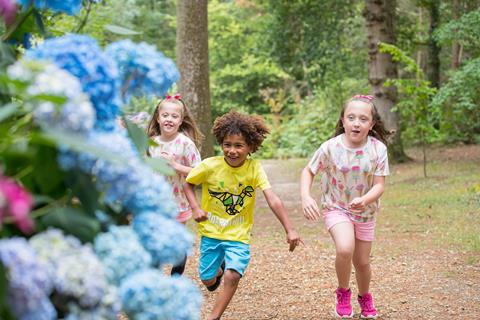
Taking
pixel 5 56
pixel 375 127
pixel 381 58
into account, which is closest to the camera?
pixel 5 56

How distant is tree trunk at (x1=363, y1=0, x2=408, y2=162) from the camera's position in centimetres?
1662

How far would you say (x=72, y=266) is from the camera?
1473 millimetres

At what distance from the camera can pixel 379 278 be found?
22.5ft

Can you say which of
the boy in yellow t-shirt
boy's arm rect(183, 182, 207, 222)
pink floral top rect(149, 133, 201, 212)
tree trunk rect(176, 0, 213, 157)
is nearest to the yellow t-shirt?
the boy in yellow t-shirt

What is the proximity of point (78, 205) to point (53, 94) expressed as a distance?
0.28 m

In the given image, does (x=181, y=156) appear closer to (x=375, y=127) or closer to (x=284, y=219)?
(x=284, y=219)

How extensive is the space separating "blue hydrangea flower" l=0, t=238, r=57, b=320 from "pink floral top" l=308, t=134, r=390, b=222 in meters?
4.04

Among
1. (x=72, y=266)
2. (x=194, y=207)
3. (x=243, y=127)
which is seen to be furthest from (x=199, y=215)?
(x=72, y=266)

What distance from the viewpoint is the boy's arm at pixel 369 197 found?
16.4 feet

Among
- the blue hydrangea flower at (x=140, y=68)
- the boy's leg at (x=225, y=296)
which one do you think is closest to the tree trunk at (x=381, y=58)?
the boy's leg at (x=225, y=296)

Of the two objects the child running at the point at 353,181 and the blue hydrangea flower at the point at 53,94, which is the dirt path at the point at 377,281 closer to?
the child running at the point at 353,181

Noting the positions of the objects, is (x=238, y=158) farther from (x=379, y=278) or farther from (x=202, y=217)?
(x=379, y=278)

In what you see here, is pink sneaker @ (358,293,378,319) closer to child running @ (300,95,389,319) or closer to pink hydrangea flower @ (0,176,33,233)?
child running @ (300,95,389,319)

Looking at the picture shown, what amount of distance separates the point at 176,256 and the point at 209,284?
149 inches
